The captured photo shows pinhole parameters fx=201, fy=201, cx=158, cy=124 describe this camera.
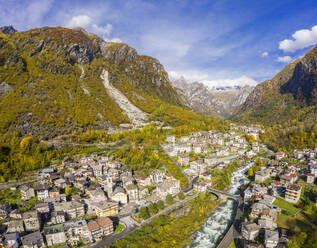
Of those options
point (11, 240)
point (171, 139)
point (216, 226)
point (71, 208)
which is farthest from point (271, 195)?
point (11, 240)

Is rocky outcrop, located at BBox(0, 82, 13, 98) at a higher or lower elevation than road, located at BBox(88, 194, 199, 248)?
higher

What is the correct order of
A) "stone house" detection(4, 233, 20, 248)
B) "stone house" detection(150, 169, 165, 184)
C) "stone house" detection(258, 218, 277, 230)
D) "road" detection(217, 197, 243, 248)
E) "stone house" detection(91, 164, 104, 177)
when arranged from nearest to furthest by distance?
"stone house" detection(4, 233, 20, 248) < "road" detection(217, 197, 243, 248) < "stone house" detection(258, 218, 277, 230) < "stone house" detection(150, 169, 165, 184) < "stone house" detection(91, 164, 104, 177)

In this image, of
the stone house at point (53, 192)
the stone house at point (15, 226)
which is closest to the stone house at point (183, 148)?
the stone house at point (53, 192)

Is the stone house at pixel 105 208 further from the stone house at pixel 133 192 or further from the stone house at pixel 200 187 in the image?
the stone house at pixel 200 187

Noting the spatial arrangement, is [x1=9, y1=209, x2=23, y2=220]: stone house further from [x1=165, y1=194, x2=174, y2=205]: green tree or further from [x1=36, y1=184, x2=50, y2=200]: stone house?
[x1=165, y1=194, x2=174, y2=205]: green tree

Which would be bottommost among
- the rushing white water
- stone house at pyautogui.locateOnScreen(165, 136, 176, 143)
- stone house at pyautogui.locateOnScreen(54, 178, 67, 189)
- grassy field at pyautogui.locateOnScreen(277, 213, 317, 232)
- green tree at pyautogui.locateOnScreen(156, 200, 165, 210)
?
the rushing white water

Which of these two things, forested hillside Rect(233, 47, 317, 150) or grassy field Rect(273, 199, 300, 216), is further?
forested hillside Rect(233, 47, 317, 150)

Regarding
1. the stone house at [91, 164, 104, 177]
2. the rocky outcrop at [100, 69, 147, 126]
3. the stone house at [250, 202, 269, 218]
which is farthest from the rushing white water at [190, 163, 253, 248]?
the rocky outcrop at [100, 69, 147, 126]
